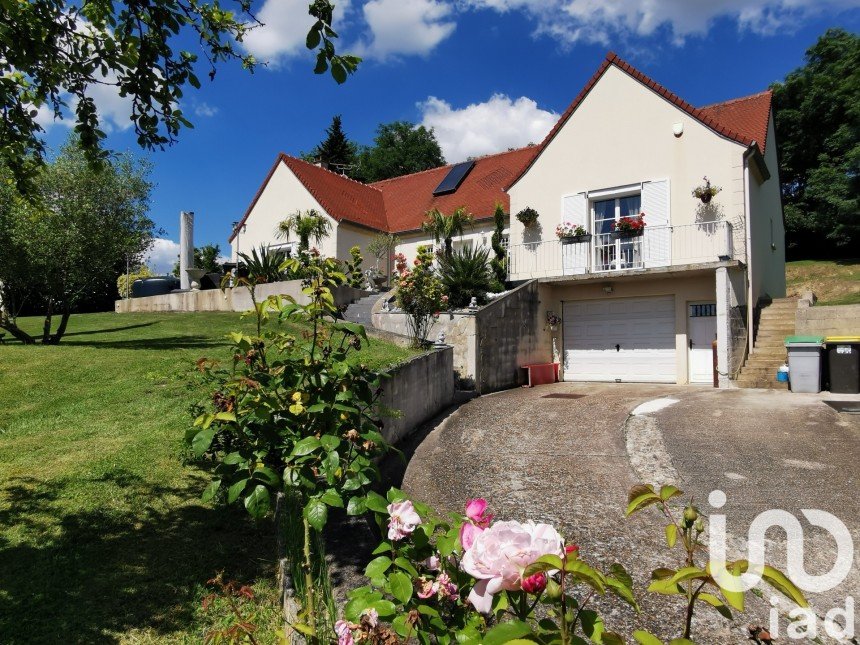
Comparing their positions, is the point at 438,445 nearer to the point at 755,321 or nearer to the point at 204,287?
the point at 755,321

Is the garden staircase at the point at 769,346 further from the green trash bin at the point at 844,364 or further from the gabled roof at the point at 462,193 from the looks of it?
the gabled roof at the point at 462,193

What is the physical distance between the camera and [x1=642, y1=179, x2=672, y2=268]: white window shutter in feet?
44.9

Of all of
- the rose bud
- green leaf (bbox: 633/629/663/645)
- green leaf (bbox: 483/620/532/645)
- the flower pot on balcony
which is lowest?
green leaf (bbox: 633/629/663/645)

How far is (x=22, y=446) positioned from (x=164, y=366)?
10.6 feet

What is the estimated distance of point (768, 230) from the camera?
16000 mm

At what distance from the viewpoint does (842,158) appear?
27219 mm

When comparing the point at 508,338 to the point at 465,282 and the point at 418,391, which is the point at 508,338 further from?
the point at 418,391

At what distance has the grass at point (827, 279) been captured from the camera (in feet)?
68.7

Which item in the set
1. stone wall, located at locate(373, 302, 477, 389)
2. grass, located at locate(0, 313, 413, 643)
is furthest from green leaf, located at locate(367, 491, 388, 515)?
stone wall, located at locate(373, 302, 477, 389)

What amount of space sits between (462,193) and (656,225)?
919 cm

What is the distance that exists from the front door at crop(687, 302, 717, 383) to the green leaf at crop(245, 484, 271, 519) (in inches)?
536

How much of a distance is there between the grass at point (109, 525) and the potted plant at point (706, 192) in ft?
38.8

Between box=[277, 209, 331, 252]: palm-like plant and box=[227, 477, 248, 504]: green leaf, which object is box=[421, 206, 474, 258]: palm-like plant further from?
box=[227, 477, 248, 504]: green leaf

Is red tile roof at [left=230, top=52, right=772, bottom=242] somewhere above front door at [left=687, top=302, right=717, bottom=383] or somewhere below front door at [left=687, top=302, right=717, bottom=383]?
above
